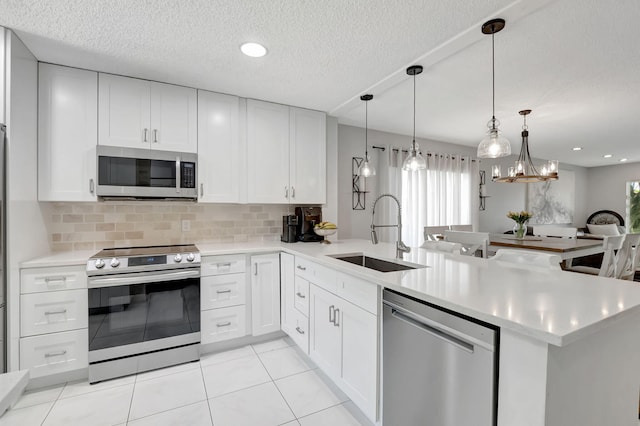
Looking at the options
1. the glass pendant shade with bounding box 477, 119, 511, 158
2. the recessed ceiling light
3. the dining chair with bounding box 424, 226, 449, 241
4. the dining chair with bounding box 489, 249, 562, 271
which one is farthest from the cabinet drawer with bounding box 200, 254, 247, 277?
the dining chair with bounding box 424, 226, 449, 241

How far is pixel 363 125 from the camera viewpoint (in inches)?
156

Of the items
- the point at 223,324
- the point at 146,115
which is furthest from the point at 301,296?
the point at 146,115

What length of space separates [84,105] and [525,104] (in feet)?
13.5

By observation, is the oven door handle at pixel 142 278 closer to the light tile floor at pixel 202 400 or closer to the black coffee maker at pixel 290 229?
the light tile floor at pixel 202 400

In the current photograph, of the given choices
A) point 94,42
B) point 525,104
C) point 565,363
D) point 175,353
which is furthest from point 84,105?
point 525,104

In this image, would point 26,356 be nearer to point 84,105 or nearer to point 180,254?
point 180,254

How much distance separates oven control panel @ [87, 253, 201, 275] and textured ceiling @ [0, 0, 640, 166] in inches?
59.0

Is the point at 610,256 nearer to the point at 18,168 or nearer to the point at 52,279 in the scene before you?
the point at 52,279

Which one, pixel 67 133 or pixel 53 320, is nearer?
pixel 53 320

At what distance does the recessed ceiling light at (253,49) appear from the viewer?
6.63ft

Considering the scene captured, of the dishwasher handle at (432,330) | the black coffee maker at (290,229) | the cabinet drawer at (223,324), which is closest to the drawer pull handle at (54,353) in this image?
the cabinet drawer at (223,324)

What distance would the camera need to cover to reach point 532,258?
1.87 metres

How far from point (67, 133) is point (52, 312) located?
4.41ft

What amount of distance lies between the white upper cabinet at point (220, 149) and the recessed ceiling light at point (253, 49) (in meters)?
0.85
